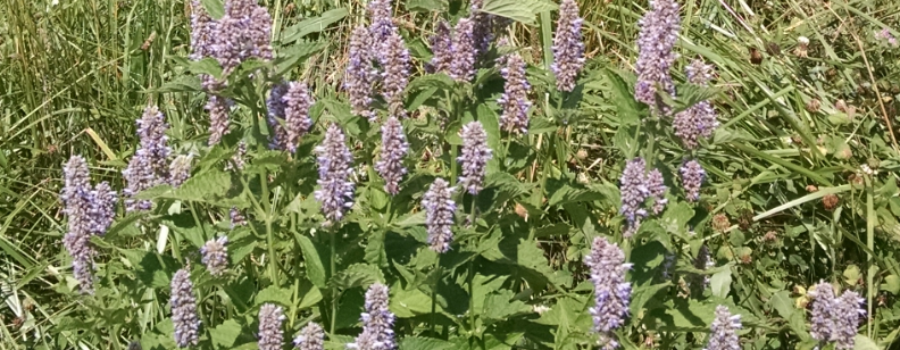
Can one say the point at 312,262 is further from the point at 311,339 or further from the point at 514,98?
the point at 514,98

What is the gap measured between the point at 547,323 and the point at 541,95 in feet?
2.82

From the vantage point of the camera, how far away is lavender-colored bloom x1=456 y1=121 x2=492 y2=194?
7.22 feet

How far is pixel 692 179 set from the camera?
258cm

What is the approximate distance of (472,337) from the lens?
2.52 metres

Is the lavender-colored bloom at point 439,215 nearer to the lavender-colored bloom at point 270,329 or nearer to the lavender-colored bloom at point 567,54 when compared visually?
the lavender-colored bloom at point 270,329

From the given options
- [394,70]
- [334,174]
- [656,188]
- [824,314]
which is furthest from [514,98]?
[824,314]

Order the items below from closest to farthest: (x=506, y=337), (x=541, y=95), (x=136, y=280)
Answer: (x=506, y=337)
(x=136, y=280)
(x=541, y=95)

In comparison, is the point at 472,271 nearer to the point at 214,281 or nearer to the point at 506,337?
the point at 506,337

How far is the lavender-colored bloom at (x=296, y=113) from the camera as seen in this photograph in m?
2.29

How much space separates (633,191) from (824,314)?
1.96 ft

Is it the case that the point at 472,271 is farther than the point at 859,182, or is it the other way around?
the point at 859,182

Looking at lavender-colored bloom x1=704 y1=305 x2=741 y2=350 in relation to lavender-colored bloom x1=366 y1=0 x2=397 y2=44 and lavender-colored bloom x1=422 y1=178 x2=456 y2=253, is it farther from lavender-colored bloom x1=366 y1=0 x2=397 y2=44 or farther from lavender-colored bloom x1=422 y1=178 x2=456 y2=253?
lavender-colored bloom x1=366 y1=0 x2=397 y2=44

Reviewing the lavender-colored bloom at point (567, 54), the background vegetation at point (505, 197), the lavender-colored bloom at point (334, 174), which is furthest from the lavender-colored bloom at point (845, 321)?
the lavender-colored bloom at point (334, 174)

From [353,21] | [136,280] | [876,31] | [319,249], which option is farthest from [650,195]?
[353,21]
